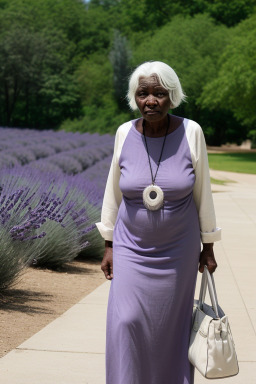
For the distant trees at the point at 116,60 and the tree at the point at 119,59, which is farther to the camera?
the tree at the point at 119,59

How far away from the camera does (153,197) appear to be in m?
3.63

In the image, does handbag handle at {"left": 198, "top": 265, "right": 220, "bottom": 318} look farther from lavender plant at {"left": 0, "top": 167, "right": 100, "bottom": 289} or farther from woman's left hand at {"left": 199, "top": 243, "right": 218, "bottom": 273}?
lavender plant at {"left": 0, "top": 167, "right": 100, "bottom": 289}

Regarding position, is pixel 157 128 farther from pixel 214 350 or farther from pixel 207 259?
pixel 214 350

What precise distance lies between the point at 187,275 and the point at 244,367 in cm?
162

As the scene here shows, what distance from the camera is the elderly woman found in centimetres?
365

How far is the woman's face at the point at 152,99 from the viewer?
3.74 metres

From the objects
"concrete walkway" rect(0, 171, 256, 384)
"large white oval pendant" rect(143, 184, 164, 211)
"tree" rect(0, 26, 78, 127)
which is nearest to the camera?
"large white oval pendant" rect(143, 184, 164, 211)

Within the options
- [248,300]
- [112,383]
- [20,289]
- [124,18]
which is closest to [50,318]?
[20,289]

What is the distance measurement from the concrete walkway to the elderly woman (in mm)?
1060

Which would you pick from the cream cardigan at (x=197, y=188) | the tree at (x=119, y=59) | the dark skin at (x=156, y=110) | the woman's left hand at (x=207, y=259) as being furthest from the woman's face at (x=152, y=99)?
the tree at (x=119, y=59)

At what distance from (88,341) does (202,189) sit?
2.23 meters

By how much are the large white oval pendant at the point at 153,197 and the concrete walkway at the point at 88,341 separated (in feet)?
4.91

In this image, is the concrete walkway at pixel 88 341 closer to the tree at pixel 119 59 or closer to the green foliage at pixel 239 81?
the green foliage at pixel 239 81

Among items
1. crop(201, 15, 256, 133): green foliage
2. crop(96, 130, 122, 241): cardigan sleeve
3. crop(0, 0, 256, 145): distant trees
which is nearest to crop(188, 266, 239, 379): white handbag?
crop(96, 130, 122, 241): cardigan sleeve
